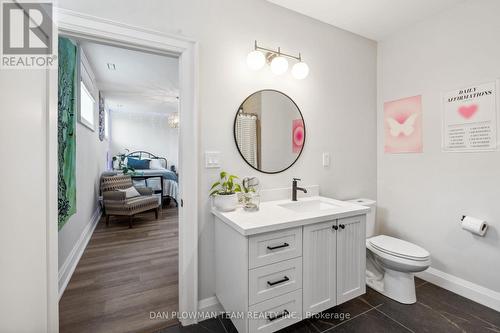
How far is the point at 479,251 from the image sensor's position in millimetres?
1892

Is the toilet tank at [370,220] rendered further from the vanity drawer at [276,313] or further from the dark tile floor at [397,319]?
the vanity drawer at [276,313]

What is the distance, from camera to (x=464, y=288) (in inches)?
76.5

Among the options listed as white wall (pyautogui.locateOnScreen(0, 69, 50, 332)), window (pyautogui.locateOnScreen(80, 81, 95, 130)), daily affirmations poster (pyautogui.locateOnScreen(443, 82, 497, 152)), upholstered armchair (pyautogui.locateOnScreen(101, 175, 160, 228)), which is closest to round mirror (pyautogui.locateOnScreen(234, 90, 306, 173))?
white wall (pyautogui.locateOnScreen(0, 69, 50, 332))

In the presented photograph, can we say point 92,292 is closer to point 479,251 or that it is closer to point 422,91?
point 479,251

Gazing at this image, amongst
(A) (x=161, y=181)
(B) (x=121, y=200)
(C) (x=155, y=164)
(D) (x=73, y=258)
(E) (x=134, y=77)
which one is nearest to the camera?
(D) (x=73, y=258)

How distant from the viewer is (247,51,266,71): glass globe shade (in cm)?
178

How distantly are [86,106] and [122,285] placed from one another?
8.05ft

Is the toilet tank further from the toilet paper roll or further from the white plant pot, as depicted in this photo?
the white plant pot

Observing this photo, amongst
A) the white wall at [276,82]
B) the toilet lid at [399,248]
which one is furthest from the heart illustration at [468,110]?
the toilet lid at [399,248]

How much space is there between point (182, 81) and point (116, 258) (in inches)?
89.3

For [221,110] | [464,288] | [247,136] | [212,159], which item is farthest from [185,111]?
[464,288]

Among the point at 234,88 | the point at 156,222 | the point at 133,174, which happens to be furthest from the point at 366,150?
the point at 133,174

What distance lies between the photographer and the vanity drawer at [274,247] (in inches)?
51.1

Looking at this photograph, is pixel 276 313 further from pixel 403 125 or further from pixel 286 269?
pixel 403 125
